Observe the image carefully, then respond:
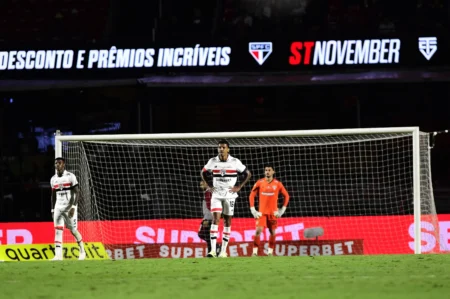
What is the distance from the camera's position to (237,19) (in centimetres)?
2375

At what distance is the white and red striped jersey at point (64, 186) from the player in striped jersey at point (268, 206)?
302 cm

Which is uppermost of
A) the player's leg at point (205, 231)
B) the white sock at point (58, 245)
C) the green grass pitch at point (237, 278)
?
the player's leg at point (205, 231)

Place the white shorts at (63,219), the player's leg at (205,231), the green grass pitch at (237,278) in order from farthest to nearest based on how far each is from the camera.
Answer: the player's leg at (205,231)
the white shorts at (63,219)
the green grass pitch at (237,278)

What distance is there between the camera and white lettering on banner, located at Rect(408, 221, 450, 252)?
17844mm

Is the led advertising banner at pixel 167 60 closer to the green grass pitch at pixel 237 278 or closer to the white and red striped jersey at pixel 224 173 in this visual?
the white and red striped jersey at pixel 224 173

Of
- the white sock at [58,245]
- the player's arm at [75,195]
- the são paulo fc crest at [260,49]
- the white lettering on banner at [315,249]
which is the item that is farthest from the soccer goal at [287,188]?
the são paulo fc crest at [260,49]

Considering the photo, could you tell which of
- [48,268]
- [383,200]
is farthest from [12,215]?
[48,268]

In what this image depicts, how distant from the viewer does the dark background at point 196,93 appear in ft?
71.6

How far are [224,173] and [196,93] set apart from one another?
23.3 ft

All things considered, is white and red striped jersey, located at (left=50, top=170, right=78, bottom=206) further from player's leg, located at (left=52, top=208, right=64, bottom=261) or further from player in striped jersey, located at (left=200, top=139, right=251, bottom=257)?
player in striped jersey, located at (left=200, top=139, right=251, bottom=257)

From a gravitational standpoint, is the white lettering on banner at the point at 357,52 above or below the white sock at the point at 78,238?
above

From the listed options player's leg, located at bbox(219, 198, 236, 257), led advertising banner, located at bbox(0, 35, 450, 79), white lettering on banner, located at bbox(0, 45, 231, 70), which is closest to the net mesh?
led advertising banner, located at bbox(0, 35, 450, 79)

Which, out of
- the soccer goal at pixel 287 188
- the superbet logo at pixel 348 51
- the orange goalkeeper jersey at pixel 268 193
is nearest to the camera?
the orange goalkeeper jersey at pixel 268 193

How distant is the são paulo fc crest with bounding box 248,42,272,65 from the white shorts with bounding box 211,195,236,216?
663 centimetres
